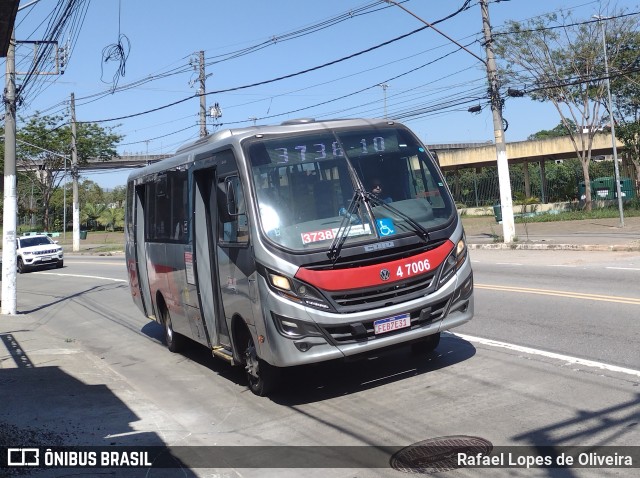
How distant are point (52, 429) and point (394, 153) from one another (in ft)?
15.4

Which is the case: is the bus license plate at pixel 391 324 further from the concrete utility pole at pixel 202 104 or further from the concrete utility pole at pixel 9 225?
the concrete utility pole at pixel 202 104

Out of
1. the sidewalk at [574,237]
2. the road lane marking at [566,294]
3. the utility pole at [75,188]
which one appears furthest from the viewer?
the utility pole at [75,188]

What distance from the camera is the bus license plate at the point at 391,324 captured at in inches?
280

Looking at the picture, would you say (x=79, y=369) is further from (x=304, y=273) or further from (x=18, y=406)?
(x=304, y=273)


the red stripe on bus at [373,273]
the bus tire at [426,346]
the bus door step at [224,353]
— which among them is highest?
the red stripe on bus at [373,273]

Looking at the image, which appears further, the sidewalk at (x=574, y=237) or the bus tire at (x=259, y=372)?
the sidewalk at (x=574, y=237)

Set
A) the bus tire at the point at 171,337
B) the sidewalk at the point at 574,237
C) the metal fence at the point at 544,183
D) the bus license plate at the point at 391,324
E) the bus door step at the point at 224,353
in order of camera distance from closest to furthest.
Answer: the bus license plate at the point at 391,324
the bus door step at the point at 224,353
the bus tire at the point at 171,337
the sidewalk at the point at 574,237
the metal fence at the point at 544,183

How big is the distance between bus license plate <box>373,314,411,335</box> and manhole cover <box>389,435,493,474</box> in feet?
4.80

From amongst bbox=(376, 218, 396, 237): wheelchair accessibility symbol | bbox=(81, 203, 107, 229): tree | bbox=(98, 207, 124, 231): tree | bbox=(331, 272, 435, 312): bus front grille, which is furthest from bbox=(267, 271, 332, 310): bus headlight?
bbox=(81, 203, 107, 229): tree

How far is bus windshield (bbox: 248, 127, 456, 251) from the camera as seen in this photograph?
726 centimetres

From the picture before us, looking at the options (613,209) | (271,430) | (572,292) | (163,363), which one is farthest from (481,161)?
(271,430)

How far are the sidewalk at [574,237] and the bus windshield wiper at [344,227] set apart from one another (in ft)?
51.3

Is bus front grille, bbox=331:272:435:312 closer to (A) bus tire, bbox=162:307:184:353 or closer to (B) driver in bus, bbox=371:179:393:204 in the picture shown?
(B) driver in bus, bbox=371:179:393:204

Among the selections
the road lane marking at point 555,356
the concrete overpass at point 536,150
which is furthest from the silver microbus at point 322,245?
the concrete overpass at point 536,150
